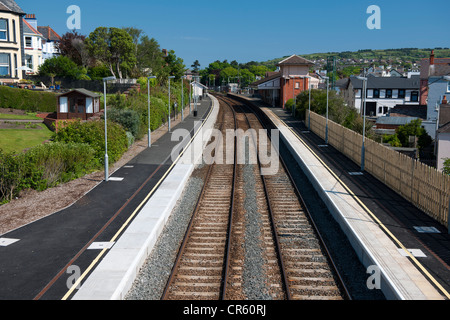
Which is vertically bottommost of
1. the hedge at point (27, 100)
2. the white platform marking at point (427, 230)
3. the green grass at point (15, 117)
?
the white platform marking at point (427, 230)

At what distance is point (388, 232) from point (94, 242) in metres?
11.2

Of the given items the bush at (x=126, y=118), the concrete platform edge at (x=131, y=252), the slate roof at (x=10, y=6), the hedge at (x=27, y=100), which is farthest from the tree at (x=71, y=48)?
the concrete platform edge at (x=131, y=252)

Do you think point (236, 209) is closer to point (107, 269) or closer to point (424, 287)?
point (107, 269)

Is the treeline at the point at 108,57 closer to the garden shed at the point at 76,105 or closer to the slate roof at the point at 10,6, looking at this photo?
the slate roof at the point at 10,6

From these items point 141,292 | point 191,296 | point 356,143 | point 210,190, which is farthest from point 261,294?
point 356,143

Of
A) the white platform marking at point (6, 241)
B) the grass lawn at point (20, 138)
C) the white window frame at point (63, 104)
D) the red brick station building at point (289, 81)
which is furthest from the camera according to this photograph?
the red brick station building at point (289, 81)

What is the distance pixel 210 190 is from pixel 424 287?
47.6 ft

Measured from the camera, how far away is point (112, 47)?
2344 inches

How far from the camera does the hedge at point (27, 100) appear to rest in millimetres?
46062

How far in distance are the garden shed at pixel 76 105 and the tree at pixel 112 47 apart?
1965 centimetres

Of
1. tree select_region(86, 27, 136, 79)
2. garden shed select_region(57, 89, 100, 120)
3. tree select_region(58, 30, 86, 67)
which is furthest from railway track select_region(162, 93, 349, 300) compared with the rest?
tree select_region(58, 30, 86, 67)

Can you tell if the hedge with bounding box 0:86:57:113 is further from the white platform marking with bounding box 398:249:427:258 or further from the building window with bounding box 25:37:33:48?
the white platform marking with bounding box 398:249:427:258

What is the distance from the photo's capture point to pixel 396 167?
2314cm

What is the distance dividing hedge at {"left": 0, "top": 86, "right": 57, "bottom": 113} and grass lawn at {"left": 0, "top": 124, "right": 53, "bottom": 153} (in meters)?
10.0
